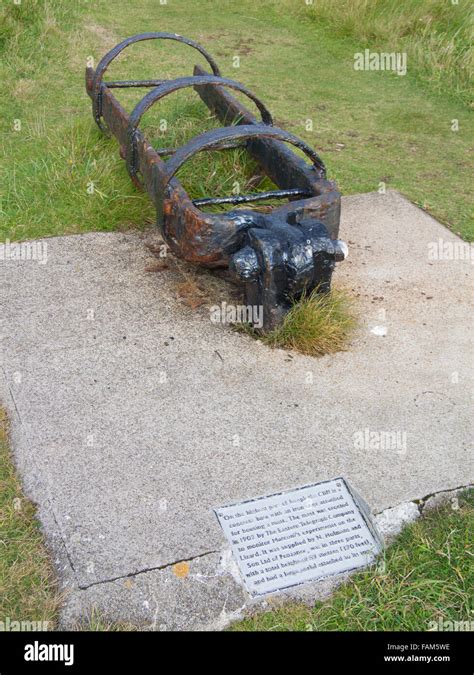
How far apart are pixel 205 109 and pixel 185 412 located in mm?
2743

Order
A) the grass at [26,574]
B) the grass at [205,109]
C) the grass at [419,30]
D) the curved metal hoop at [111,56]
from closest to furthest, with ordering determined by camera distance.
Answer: the grass at [26,574] < the grass at [205,109] < the curved metal hoop at [111,56] < the grass at [419,30]

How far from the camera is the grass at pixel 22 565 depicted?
7.99 feet

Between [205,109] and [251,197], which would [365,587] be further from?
[205,109]

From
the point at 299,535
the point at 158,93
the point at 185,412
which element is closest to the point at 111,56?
the point at 158,93

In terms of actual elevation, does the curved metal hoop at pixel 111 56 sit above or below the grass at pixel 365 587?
above

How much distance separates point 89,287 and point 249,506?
162 centimetres

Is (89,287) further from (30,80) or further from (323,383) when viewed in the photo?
(30,80)

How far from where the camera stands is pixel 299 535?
108 inches

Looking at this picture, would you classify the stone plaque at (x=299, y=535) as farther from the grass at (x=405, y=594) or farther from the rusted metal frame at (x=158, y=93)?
the rusted metal frame at (x=158, y=93)

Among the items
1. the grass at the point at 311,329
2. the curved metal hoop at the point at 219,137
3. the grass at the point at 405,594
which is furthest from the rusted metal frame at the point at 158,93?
the grass at the point at 405,594

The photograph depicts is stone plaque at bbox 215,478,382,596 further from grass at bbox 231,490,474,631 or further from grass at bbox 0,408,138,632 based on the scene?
grass at bbox 0,408,138,632

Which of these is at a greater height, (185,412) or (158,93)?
(158,93)

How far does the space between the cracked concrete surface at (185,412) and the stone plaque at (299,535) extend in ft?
0.17

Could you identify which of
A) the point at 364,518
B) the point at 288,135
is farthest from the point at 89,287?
the point at 364,518
